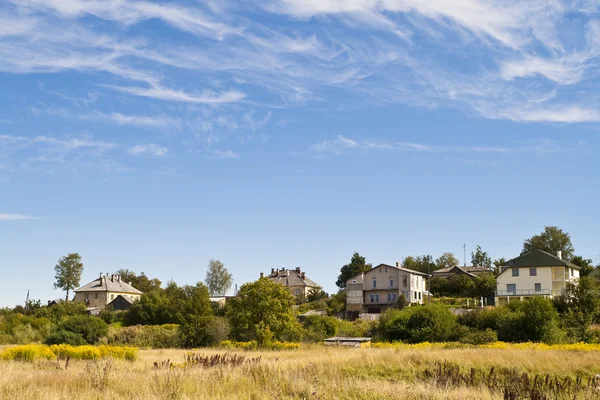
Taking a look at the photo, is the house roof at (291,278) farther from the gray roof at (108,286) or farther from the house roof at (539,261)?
the house roof at (539,261)

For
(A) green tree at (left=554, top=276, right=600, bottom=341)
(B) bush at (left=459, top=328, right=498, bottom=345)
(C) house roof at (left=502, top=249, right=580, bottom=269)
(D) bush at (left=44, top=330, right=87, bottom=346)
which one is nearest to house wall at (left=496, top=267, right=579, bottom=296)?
(C) house roof at (left=502, top=249, right=580, bottom=269)

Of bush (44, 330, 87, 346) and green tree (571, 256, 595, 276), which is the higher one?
green tree (571, 256, 595, 276)

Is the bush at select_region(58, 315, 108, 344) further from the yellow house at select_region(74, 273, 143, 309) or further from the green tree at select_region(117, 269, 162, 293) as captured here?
the green tree at select_region(117, 269, 162, 293)

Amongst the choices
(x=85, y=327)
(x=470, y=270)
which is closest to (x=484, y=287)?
(x=470, y=270)

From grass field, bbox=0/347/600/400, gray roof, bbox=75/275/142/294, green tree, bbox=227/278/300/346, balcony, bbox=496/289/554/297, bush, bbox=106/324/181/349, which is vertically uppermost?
gray roof, bbox=75/275/142/294

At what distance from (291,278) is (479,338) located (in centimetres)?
7233

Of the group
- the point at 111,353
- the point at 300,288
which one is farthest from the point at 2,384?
the point at 300,288

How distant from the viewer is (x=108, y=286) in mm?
105750

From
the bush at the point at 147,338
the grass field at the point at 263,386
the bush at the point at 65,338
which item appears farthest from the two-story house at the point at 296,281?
the grass field at the point at 263,386

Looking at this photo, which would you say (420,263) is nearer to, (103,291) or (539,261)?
(539,261)

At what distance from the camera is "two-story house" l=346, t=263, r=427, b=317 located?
82.8 metres

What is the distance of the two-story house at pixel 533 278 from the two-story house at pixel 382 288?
11589 millimetres

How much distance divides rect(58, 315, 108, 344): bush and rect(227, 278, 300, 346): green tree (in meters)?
11.7

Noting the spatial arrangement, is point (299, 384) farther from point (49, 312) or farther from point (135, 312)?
point (49, 312)
